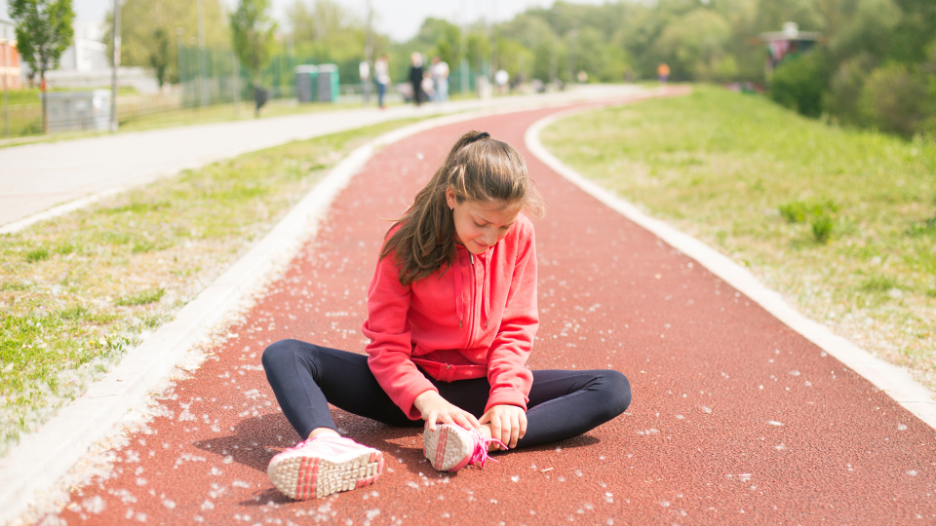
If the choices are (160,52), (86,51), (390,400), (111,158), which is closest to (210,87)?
(160,52)

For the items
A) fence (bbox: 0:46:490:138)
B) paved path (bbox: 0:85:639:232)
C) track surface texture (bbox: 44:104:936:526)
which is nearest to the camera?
track surface texture (bbox: 44:104:936:526)

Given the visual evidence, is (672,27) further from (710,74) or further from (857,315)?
(857,315)

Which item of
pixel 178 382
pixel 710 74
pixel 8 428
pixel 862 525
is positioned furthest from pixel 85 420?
pixel 710 74

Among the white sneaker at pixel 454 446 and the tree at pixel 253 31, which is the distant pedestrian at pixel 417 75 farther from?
the white sneaker at pixel 454 446

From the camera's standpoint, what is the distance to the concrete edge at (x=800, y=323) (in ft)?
12.8

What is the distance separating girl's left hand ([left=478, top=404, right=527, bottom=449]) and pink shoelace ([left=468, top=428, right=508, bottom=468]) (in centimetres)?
3

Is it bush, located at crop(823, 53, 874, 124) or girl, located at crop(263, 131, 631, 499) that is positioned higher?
bush, located at crop(823, 53, 874, 124)

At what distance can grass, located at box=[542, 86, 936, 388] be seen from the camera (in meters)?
5.36

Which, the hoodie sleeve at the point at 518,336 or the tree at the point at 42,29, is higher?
the tree at the point at 42,29

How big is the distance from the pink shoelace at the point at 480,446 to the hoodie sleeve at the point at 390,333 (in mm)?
271

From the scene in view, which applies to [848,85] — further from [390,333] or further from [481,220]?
[390,333]

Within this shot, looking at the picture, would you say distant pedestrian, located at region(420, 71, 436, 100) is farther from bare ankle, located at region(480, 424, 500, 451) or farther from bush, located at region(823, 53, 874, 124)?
bare ankle, located at region(480, 424, 500, 451)

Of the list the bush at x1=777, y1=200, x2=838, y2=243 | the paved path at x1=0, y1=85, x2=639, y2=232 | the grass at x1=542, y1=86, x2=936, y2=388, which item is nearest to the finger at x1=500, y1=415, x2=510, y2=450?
the grass at x1=542, y1=86, x2=936, y2=388

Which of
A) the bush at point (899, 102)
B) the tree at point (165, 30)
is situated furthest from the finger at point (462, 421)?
the bush at point (899, 102)
